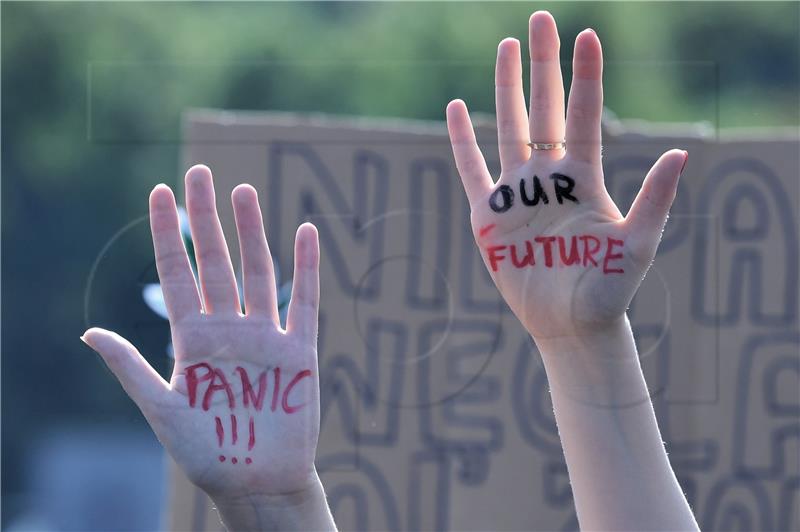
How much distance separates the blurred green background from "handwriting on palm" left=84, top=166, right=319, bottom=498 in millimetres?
2238

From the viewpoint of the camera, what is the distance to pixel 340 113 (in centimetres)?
332

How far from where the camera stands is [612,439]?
86 centimetres

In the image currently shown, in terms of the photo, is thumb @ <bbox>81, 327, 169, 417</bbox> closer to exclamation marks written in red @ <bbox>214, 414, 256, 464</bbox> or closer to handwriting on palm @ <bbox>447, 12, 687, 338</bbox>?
exclamation marks written in red @ <bbox>214, 414, 256, 464</bbox>

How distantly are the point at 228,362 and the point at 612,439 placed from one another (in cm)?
33

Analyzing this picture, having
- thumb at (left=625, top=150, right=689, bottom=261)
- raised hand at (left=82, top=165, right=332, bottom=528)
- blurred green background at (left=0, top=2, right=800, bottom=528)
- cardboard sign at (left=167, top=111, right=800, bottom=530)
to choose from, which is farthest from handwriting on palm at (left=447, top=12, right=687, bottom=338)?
blurred green background at (left=0, top=2, right=800, bottom=528)

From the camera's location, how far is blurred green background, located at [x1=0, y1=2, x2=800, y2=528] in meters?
3.26

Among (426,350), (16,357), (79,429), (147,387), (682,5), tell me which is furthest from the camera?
(79,429)

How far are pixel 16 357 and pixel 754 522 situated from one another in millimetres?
2309

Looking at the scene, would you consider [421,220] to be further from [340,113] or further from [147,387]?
[340,113]

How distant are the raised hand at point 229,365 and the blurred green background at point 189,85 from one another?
7.34 ft

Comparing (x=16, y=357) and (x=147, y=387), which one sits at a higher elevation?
(x=147, y=387)

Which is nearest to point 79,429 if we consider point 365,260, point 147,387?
point 365,260

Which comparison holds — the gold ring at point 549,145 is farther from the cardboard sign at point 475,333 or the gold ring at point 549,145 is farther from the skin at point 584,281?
the cardboard sign at point 475,333

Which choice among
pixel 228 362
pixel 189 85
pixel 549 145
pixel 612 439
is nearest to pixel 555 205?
pixel 549 145
